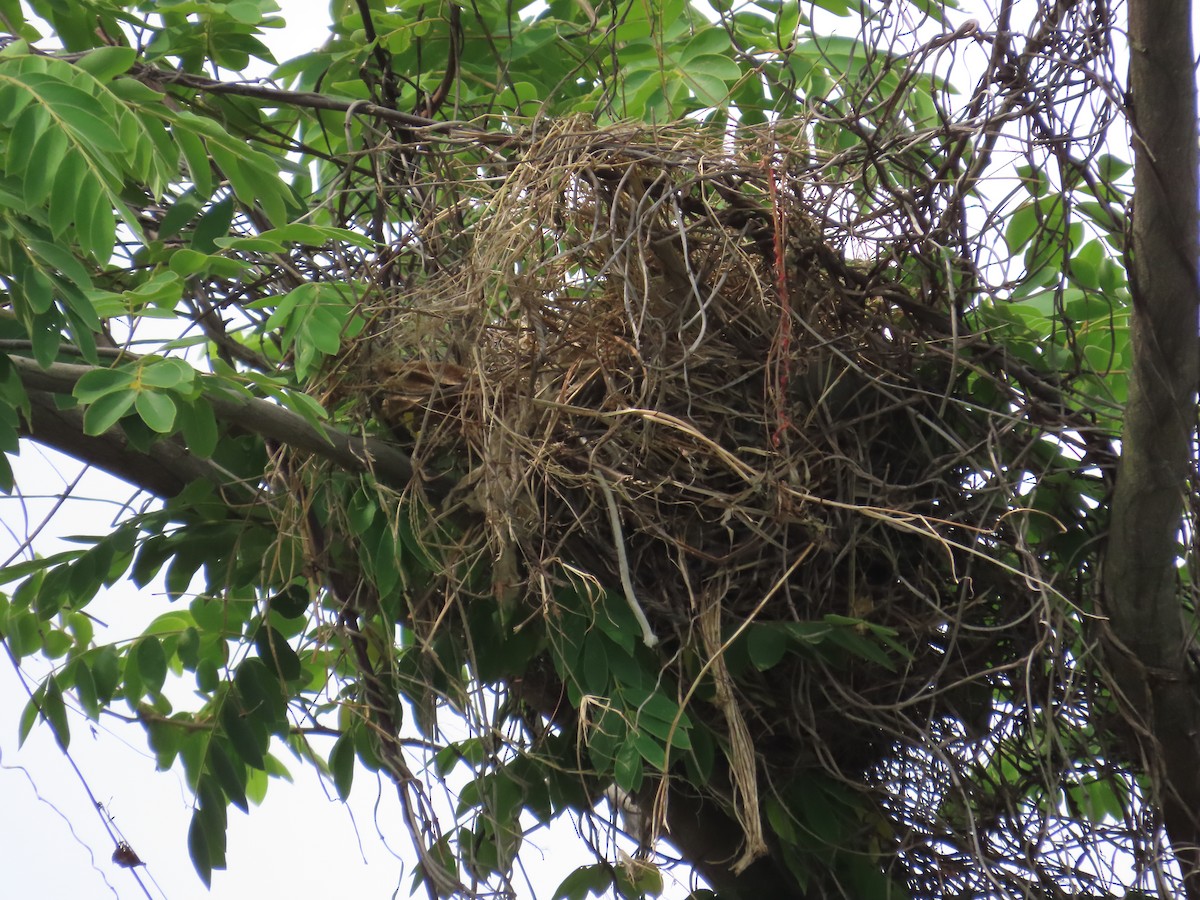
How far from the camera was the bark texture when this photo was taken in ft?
4.46

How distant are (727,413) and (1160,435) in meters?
0.53

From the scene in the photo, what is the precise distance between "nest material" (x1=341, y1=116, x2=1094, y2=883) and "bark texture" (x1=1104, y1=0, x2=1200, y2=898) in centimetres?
14

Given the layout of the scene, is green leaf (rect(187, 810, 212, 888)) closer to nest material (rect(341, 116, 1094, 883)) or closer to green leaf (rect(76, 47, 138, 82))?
nest material (rect(341, 116, 1094, 883))

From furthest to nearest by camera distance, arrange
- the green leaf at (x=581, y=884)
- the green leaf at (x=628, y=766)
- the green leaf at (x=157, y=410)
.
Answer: the green leaf at (x=581, y=884) → the green leaf at (x=628, y=766) → the green leaf at (x=157, y=410)

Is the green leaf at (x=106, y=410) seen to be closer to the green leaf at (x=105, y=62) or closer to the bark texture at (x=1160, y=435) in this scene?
the green leaf at (x=105, y=62)

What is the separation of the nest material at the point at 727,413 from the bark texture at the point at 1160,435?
0.14 m

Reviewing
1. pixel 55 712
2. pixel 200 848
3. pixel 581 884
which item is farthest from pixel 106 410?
pixel 581 884

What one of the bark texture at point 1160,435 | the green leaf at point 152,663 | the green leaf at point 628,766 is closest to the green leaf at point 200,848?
the green leaf at point 152,663

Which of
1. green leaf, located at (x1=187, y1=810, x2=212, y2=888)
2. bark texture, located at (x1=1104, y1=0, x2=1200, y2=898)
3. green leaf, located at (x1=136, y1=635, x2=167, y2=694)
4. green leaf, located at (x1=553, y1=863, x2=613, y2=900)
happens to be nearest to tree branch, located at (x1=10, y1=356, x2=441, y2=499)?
green leaf, located at (x1=136, y1=635, x2=167, y2=694)

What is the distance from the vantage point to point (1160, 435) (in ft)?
4.87

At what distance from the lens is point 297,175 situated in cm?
222

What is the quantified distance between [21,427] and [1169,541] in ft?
4.82

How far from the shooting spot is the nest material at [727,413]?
59.9 inches

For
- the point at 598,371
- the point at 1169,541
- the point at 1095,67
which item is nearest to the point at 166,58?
the point at 598,371
